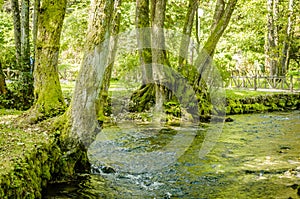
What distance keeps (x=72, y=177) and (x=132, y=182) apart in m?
1.06

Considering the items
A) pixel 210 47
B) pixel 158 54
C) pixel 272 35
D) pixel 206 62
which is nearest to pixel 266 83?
pixel 272 35

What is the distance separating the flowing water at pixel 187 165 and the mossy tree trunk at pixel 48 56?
58.4 inches

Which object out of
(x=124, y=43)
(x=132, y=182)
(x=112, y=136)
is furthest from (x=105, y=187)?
(x=124, y=43)

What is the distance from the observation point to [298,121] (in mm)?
15141

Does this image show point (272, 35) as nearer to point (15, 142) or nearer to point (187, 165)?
point (187, 165)

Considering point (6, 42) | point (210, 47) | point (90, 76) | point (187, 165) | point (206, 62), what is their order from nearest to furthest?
point (90, 76), point (187, 165), point (210, 47), point (206, 62), point (6, 42)

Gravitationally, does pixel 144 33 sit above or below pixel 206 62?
above

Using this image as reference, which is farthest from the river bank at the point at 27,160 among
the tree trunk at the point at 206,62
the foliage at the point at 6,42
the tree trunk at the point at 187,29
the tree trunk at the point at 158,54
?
the foliage at the point at 6,42

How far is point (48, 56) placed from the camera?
9.05 meters

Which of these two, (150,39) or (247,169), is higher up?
(150,39)

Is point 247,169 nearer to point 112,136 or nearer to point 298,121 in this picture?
point 112,136

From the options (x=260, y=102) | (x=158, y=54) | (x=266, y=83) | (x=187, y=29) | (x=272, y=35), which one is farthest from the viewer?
(x=272, y=35)

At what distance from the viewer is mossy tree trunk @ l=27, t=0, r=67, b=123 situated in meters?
8.84

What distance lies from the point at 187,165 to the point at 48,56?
4111 millimetres
